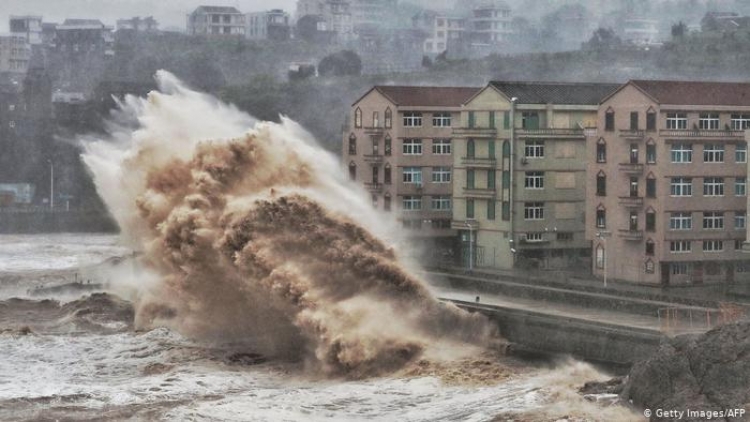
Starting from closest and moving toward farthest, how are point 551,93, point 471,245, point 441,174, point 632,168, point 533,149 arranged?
point 632,168 → point 533,149 → point 551,93 → point 471,245 → point 441,174

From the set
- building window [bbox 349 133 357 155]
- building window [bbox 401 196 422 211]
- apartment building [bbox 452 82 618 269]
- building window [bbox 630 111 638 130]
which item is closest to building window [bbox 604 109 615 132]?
building window [bbox 630 111 638 130]

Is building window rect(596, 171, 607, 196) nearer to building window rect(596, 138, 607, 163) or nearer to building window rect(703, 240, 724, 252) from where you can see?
building window rect(596, 138, 607, 163)

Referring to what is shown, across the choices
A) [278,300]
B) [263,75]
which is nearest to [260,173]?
[278,300]

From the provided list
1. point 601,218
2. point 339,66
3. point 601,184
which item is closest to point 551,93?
point 601,184

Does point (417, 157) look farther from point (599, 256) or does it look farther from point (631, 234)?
point (631, 234)

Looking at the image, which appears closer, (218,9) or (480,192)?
(480,192)

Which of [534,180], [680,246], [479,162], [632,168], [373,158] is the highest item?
[373,158]

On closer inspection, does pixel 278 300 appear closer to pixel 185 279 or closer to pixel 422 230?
pixel 185 279
